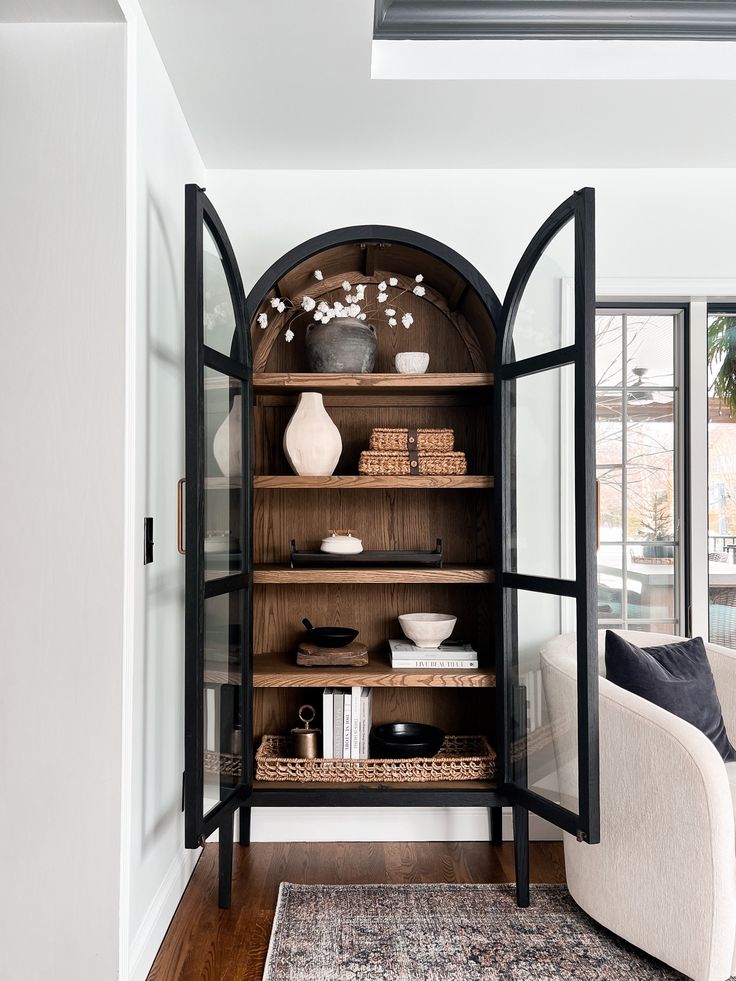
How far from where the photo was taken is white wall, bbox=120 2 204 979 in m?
1.89

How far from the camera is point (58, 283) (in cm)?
182

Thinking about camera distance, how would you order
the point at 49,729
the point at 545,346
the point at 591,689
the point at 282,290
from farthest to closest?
the point at 282,290 → the point at 545,346 → the point at 591,689 → the point at 49,729

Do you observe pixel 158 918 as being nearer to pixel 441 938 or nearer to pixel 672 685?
pixel 441 938

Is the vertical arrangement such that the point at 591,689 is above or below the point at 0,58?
below

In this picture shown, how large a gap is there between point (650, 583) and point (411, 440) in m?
1.20

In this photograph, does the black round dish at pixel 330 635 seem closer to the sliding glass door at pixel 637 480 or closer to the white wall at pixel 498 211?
the sliding glass door at pixel 637 480

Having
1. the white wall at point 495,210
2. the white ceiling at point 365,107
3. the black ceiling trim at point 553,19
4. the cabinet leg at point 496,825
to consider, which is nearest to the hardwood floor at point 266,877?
the cabinet leg at point 496,825

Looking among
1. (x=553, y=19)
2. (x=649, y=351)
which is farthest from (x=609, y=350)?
(x=553, y=19)

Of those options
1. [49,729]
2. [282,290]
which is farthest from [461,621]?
[49,729]

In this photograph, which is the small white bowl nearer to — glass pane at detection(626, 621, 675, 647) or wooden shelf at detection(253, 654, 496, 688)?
wooden shelf at detection(253, 654, 496, 688)

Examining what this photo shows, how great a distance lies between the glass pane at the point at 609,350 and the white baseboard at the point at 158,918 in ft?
7.57

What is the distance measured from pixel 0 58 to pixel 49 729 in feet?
5.22

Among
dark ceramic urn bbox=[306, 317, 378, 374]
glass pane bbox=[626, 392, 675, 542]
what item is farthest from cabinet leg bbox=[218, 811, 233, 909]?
glass pane bbox=[626, 392, 675, 542]

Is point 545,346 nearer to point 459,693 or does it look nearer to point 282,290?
point 282,290
